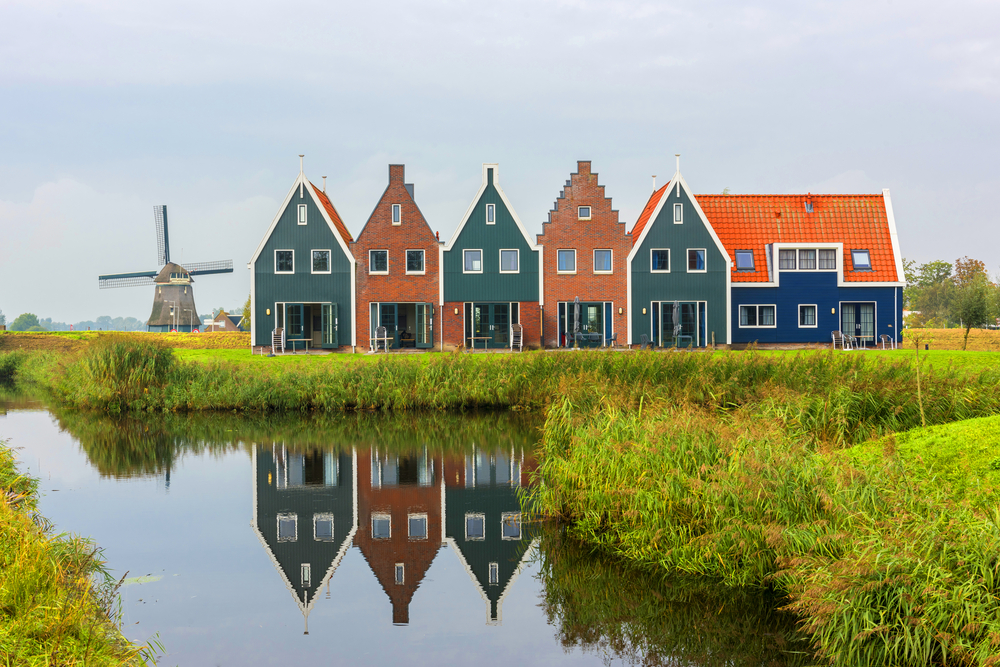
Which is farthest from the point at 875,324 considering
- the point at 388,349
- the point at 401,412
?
the point at 401,412

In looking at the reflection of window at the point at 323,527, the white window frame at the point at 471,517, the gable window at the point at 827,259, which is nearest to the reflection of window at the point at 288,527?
the reflection of window at the point at 323,527

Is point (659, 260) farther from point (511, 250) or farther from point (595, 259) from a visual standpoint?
point (511, 250)

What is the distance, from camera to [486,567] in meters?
9.55

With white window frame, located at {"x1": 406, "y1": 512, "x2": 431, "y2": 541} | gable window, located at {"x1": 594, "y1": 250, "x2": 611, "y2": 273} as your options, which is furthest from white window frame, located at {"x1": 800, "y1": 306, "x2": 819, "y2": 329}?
white window frame, located at {"x1": 406, "y1": 512, "x2": 431, "y2": 541}

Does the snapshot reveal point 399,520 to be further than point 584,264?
No

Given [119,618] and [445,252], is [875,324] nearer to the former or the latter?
[445,252]

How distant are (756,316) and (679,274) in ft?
12.8

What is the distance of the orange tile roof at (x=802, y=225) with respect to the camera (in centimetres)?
3469

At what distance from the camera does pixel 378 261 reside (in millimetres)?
34406

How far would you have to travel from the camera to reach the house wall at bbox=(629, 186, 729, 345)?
34.0 meters

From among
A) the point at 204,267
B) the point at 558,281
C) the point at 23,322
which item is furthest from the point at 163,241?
the point at 23,322

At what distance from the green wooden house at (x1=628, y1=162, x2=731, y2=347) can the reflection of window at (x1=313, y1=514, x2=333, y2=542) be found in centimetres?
2399

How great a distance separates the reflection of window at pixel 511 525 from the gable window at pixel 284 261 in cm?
2487

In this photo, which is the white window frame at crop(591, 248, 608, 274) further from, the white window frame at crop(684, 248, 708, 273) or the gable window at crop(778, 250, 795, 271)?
the gable window at crop(778, 250, 795, 271)
